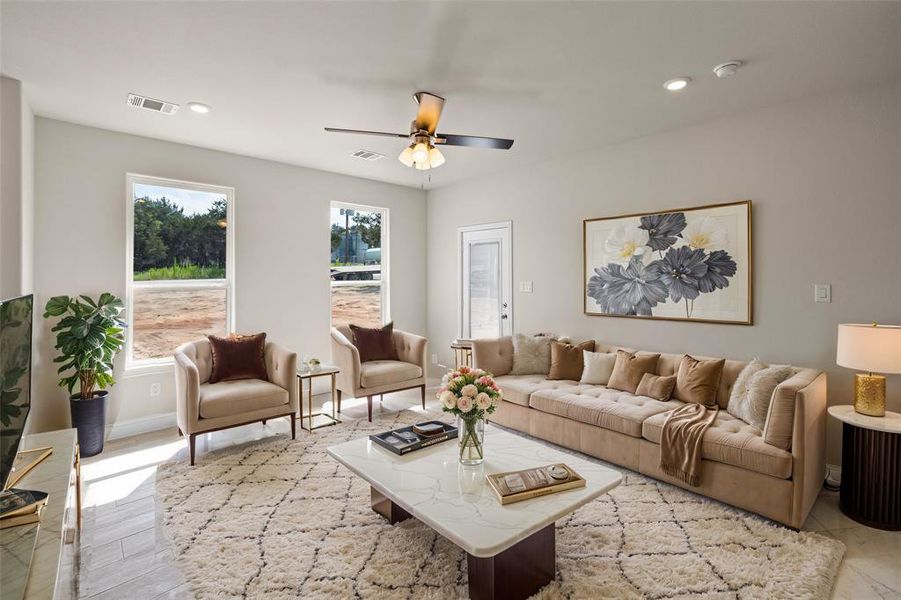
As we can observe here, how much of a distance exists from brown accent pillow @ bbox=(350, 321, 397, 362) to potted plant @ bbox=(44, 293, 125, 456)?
2.07m

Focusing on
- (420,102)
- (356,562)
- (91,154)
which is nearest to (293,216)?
(91,154)

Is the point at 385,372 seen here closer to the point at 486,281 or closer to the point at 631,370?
the point at 486,281

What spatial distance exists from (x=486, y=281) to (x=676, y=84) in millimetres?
3148

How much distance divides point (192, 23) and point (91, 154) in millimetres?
2360

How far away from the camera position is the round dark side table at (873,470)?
8.18ft

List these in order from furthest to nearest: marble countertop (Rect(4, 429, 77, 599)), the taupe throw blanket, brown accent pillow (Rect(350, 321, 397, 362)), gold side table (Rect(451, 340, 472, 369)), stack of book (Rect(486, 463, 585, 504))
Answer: gold side table (Rect(451, 340, 472, 369)), brown accent pillow (Rect(350, 321, 397, 362)), the taupe throw blanket, stack of book (Rect(486, 463, 585, 504)), marble countertop (Rect(4, 429, 77, 599))

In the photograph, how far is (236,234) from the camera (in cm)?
476

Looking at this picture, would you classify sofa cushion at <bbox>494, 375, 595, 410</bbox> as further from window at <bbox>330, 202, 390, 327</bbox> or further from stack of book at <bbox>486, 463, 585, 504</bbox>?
window at <bbox>330, 202, 390, 327</bbox>

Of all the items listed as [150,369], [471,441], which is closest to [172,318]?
[150,369]

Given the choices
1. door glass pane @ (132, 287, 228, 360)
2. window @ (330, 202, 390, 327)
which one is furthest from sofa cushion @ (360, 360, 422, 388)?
door glass pane @ (132, 287, 228, 360)

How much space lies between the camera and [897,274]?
9.51ft

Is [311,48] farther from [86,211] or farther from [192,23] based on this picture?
[86,211]

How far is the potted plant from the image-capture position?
11.4ft

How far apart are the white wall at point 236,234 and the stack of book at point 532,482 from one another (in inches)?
143
